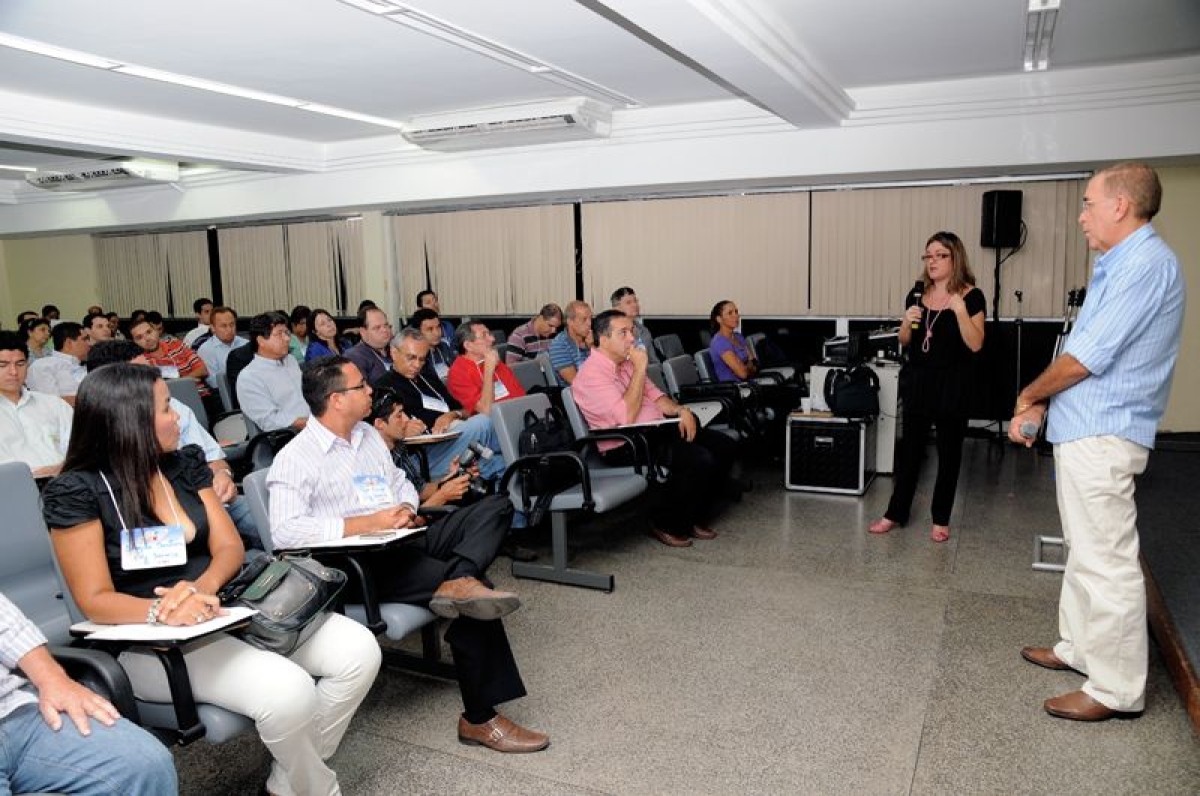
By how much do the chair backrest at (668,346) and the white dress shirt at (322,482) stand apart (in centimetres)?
486

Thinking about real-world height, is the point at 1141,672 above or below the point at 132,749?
below

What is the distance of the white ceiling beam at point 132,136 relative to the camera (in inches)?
251

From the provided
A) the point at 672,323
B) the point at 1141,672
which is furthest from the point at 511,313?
the point at 1141,672

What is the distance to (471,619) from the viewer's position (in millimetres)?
2758

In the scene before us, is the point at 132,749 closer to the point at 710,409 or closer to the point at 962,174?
the point at 710,409

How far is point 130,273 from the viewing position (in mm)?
11586

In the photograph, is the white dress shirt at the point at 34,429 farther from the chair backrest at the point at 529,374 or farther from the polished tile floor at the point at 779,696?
the chair backrest at the point at 529,374

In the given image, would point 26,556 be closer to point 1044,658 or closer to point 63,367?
point 1044,658

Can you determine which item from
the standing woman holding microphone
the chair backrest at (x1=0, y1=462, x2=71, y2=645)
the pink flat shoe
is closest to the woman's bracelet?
the chair backrest at (x1=0, y1=462, x2=71, y2=645)

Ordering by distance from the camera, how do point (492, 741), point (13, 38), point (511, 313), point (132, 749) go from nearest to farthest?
point (132, 749) < point (492, 741) < point (13, 38) < point (511, 313)

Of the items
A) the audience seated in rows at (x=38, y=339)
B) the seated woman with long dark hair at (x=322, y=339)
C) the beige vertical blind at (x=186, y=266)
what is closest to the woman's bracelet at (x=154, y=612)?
the seated woman with long dark hair at (x=322, y=339)

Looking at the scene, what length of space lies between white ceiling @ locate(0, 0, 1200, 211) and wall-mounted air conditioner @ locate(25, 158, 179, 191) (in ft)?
6.60

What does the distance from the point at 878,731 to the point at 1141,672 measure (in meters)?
0.84

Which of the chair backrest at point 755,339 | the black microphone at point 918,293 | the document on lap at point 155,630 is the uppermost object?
the black microphone at point 918,293
